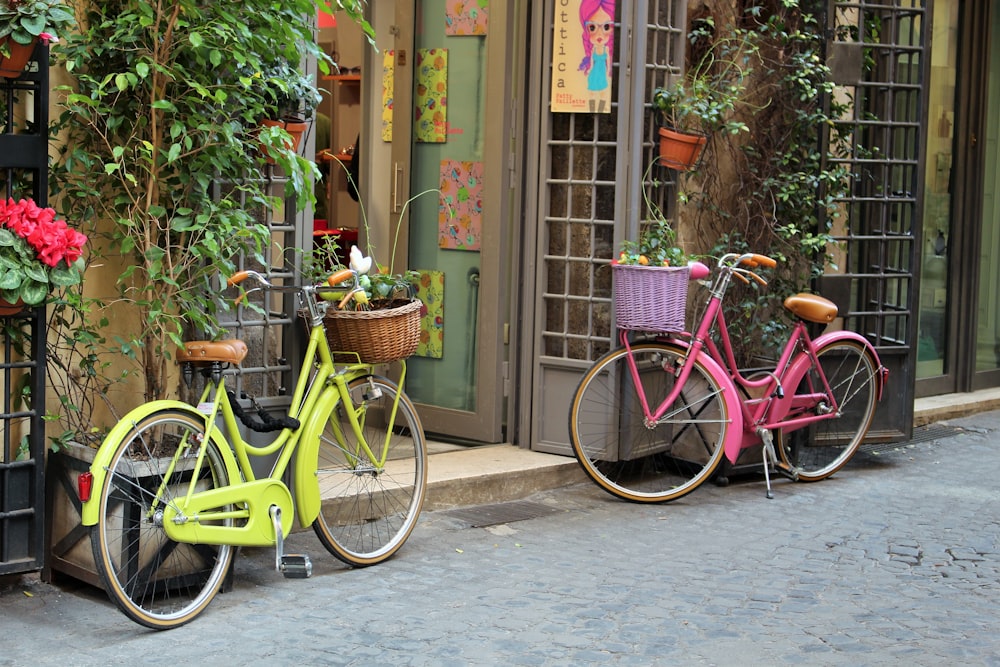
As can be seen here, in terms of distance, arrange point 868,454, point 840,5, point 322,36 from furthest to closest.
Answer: point 322,36 < point 868,454 < point 840,5

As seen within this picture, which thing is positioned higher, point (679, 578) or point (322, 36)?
point (322, 36)

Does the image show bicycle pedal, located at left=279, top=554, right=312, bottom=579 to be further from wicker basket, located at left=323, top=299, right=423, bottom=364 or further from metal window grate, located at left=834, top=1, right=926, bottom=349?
metal window grate, located at left=834, top=1, right=926, bottom=349

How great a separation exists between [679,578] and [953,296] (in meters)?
5.70

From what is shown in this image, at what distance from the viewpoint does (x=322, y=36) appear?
12.5 m

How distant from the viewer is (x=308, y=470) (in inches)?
215

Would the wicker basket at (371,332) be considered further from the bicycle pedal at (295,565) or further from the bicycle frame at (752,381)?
the bicycle frame at (752,381)

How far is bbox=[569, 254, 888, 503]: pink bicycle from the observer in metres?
7.04

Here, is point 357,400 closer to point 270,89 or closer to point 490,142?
point 270,89

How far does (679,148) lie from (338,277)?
251cm

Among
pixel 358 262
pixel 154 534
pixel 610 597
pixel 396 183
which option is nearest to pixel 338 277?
pixel 358 262

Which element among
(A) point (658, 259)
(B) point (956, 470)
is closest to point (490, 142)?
(A) point (658, 259)

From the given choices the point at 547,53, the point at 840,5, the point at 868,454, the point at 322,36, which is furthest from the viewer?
the point at 322,36

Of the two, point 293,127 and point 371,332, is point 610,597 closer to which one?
point 371,332

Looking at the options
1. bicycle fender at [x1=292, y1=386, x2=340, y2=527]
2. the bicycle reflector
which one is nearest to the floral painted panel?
bicycle fender at [x1=292, y1=386, x2=340, y2=527]
